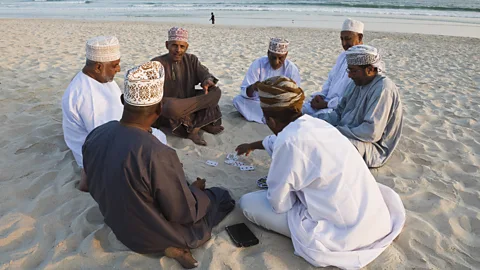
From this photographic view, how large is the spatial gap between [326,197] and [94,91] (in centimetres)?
206

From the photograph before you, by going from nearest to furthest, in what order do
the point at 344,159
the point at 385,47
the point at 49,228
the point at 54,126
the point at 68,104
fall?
the point at 344,159
the point at 49,228
the point at 68,104
the point at 54,126
the point at 385,47

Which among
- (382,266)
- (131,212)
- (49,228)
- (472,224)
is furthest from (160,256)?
(472,224)

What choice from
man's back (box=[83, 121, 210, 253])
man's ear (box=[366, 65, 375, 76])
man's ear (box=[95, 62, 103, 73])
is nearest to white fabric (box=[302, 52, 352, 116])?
man's ear (box=[366, 65, 375, 76])

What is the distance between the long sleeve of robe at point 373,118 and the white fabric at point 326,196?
1.15m

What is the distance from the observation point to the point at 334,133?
226 centimetres

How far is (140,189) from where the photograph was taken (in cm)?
212

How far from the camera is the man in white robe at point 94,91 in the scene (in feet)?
9.96

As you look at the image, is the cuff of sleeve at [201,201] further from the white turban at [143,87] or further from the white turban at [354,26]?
the white turban at [354,26]

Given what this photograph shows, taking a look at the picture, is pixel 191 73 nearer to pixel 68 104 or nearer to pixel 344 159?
pixel 68 104

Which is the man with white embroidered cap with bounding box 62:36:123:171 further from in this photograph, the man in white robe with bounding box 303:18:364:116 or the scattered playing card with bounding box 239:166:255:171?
the man in white robe with bounding box 303:18:364:116

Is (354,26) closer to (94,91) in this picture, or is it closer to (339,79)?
(339,79)

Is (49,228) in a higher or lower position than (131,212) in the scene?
lower

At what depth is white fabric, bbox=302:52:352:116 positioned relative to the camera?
447 cm

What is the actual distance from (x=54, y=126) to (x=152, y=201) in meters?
2.86
